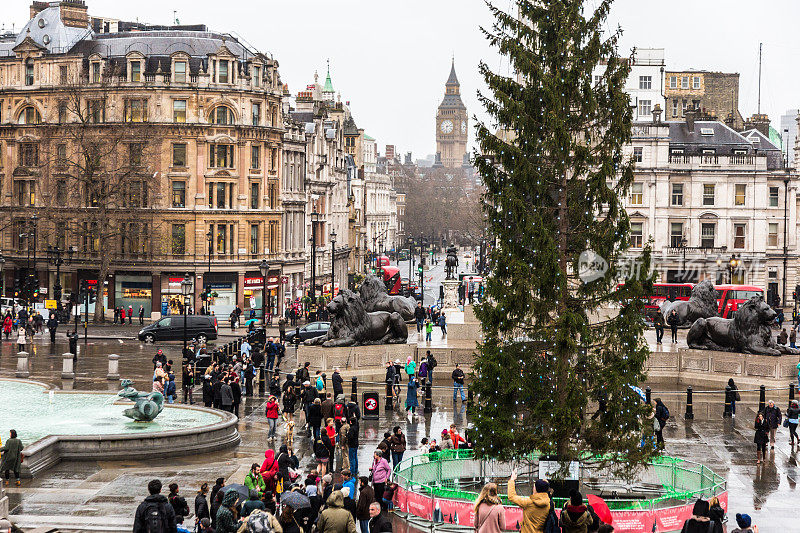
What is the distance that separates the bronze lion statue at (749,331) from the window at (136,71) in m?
43.9

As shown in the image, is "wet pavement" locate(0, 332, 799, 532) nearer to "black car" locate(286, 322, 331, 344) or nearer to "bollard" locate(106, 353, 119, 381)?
"bollard" locate(106, 353, 119, 381)

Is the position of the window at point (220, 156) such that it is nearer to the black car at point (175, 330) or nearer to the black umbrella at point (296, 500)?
the black car at point (175, 330)

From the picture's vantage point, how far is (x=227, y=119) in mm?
73562

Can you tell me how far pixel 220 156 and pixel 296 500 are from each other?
190 ft

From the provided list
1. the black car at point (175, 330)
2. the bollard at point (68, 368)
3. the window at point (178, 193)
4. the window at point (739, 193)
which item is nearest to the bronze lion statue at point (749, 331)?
the bollard at point (68, 368)

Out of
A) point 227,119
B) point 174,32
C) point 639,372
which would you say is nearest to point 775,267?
point 227,119

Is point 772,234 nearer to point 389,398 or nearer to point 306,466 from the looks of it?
point 389,398

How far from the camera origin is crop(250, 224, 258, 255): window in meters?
74.8

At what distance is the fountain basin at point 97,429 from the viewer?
2606 centimetres

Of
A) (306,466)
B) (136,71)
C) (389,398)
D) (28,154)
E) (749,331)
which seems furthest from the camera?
(28,154)

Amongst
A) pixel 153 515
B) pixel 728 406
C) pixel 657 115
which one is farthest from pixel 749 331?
pixel 657 115

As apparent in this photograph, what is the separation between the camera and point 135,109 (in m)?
72.1

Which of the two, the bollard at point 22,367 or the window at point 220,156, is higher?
the window at point 220,156

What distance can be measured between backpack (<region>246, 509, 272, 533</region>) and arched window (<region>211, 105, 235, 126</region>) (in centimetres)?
5991
